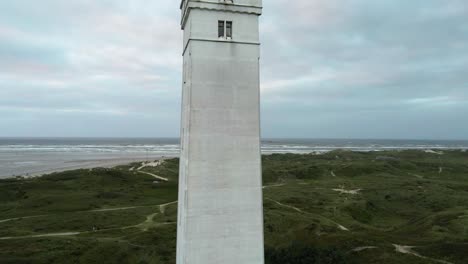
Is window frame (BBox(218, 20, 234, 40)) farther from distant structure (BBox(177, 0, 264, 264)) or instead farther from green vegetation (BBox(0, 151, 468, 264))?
green vegetation (BBox(0, 151, 468, 264))

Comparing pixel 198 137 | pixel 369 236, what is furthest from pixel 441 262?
pixel 198 137

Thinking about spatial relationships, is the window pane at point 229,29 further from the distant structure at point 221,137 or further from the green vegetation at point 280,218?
the green vegetation at point 280,218

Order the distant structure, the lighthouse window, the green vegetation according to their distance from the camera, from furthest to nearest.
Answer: the green vegetation, the lighthouse window, the distant structure

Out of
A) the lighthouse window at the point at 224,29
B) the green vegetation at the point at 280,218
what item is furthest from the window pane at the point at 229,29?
the green vegetation at the point at 280,218

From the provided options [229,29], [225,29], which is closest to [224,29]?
[225,29]

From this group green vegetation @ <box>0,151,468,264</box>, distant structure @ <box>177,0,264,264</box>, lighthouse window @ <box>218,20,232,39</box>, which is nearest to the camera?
distant structure @ <box>177,0,264,264</box>

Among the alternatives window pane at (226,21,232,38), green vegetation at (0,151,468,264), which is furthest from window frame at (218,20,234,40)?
green vegetation at (0,151,468,264)
